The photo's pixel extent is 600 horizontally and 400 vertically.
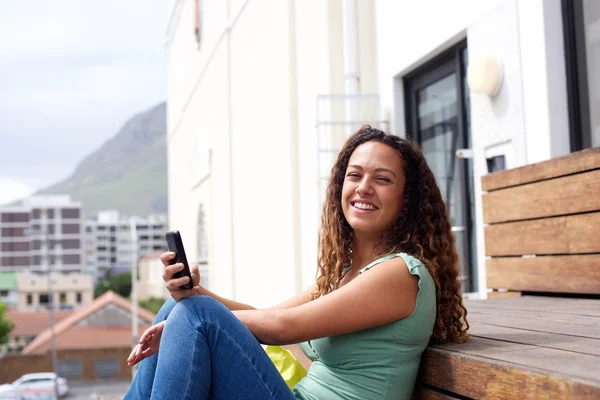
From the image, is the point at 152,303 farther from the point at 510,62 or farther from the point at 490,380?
the point at 490,380

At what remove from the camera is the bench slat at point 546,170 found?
251 centimetres

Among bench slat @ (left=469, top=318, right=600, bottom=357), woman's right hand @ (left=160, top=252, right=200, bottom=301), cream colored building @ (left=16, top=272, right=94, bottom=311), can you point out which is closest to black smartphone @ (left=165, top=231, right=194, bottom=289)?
woman's right hand @ (left=160, top=252, right=200, bottom=301)

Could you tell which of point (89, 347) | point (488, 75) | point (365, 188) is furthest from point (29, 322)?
point (365, 188)

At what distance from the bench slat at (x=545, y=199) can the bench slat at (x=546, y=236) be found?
0.09 ft

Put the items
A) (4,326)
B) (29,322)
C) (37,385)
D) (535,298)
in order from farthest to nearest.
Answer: (29,322) → (4,326) → (37,385) → (535,298)

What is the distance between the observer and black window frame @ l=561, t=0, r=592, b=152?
10.6 feet

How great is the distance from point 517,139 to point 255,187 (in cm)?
467

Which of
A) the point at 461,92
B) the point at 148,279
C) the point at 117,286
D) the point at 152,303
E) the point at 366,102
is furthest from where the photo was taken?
the point at 117,286

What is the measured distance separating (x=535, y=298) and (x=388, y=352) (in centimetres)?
137

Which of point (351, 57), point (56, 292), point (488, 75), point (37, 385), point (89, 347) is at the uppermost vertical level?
point (351, 57)

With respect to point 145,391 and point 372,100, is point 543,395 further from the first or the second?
point 372,100

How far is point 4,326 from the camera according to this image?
239 ft

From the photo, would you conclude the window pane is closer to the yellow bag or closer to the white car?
the yellow bag

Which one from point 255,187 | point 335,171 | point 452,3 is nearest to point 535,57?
point 452,3
